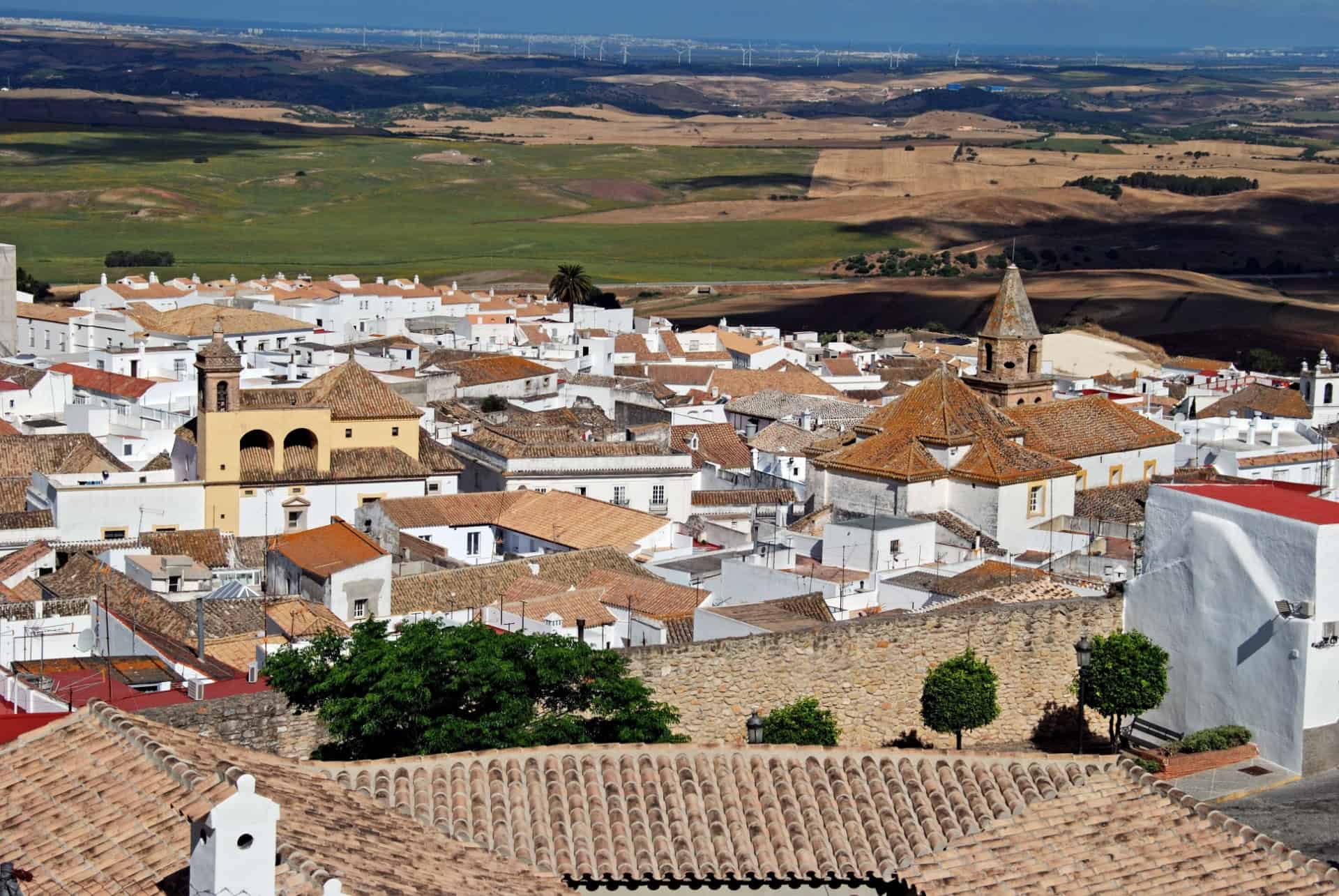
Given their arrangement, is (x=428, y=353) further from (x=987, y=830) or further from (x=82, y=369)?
(x=987, y=830)

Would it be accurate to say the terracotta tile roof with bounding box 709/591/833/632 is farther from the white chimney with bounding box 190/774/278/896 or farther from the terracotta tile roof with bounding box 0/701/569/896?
the white chimney with bounding box 190/774/278/896

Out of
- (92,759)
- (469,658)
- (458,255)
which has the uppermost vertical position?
(92,759)

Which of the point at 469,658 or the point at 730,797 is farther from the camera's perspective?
the point at 469,658

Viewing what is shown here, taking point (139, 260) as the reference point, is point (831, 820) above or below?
above

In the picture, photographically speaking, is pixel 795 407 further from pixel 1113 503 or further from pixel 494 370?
pixel 1113 503

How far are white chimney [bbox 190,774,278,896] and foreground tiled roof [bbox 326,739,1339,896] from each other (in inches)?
120

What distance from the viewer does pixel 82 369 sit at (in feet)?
159

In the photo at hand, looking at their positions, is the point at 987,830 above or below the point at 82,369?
above

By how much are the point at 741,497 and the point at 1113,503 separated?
6.65 meters

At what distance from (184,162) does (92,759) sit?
172356 mm

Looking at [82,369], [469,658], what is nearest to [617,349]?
[82,369]

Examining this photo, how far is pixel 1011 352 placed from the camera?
40.4 meters

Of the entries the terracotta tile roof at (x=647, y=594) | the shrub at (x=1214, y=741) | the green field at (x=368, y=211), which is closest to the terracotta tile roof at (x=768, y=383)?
the terracotta tile roof at (x=647, y=594)

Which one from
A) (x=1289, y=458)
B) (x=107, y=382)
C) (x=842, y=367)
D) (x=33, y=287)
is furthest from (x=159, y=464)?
(x=33, y=287)
